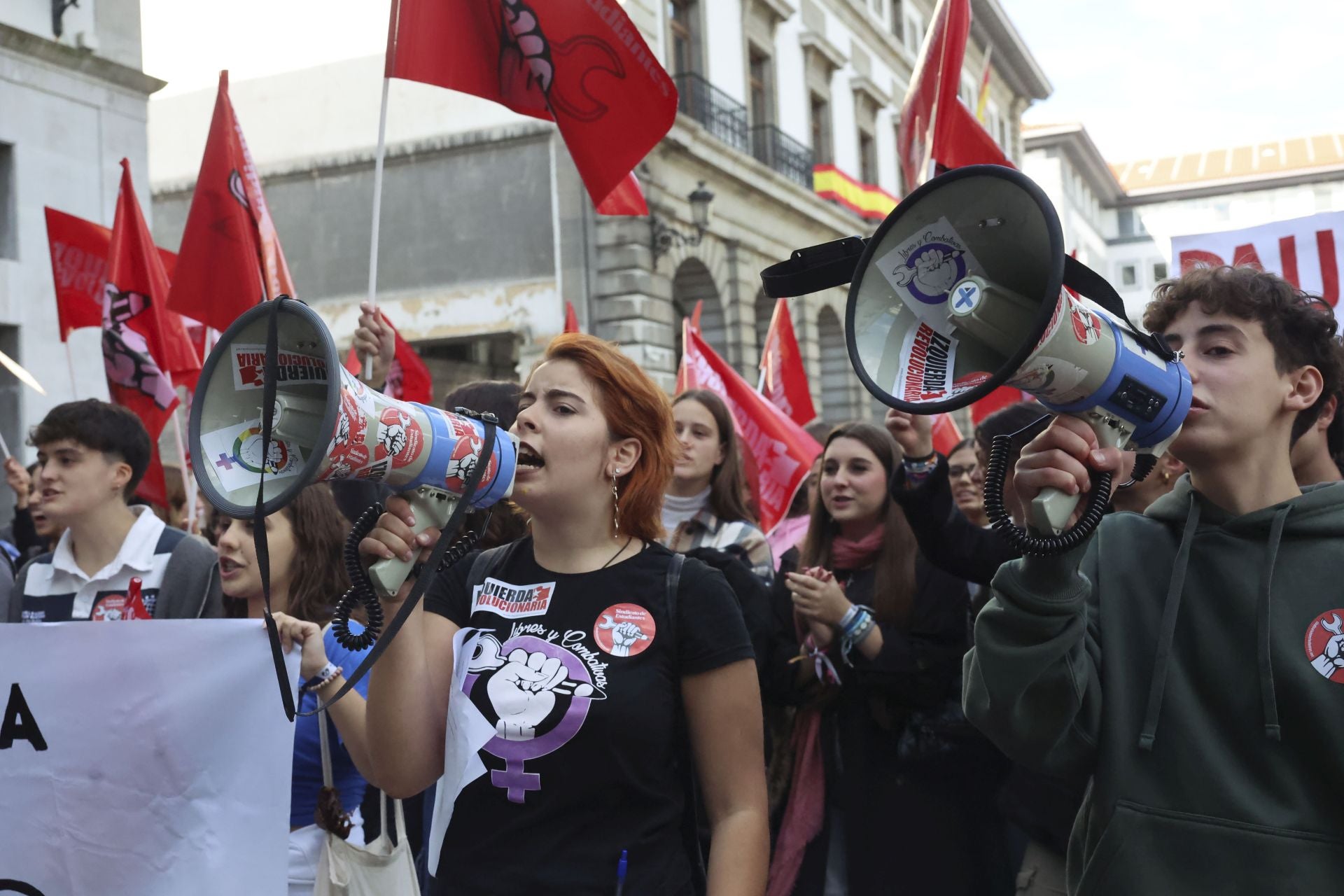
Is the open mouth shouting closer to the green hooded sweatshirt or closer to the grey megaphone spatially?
the grey megaphone

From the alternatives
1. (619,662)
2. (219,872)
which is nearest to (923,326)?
(619,662)

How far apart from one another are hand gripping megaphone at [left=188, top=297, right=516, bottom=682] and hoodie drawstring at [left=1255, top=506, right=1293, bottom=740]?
115 centimetres

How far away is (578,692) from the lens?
2.08m

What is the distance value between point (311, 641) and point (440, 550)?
785 millimetres

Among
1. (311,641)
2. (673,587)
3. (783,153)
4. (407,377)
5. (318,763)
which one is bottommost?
(318,763)

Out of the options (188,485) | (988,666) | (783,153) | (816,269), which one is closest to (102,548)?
(188,485)

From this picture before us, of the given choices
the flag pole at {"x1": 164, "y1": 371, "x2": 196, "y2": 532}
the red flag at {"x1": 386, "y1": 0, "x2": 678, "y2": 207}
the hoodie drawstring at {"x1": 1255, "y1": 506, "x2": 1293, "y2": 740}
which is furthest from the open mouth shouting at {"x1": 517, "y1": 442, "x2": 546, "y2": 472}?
the flag pole at {"x1": 164, "y1": 371, "x2": 196, "y2": 532}

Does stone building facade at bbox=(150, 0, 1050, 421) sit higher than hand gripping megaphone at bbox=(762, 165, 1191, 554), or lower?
higher

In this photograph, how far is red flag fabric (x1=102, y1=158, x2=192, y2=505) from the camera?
5.75 meters

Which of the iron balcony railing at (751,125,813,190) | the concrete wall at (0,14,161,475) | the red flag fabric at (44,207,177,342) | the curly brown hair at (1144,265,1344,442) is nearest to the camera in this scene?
the curly brown hair at (1144,265,1344,442)

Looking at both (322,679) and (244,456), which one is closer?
(244,456)

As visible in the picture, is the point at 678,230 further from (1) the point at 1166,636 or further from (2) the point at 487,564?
(1) the point at 1166,636

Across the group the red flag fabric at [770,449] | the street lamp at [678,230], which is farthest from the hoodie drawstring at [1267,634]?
the street lamp at [678,230]

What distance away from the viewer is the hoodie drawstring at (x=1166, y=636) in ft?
6.20
